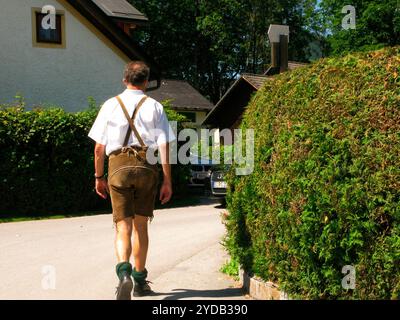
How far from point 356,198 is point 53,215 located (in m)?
11.5

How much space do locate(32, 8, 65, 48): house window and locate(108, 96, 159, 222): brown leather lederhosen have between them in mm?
15962

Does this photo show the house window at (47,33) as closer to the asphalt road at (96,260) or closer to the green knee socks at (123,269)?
the asphalt road at (96,260)

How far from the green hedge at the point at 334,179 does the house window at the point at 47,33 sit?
53.9ft

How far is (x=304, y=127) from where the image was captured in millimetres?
4301

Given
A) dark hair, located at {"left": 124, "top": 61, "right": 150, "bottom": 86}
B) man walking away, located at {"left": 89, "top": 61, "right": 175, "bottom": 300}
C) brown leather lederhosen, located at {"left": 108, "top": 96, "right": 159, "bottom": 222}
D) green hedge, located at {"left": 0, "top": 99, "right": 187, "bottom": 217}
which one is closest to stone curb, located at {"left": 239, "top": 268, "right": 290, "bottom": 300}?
man walking away, located at {"left": 89, "top": 61, "right": 175, "bottom": 300}

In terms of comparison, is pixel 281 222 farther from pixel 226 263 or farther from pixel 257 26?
pixel 257 26

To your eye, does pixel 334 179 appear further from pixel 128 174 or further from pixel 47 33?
pixel 47 33

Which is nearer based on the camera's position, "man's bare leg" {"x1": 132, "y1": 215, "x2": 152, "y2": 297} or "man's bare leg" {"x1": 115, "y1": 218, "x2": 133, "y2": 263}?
"man's bare leg" {"x1": 115, "y1": 218, "x2": 133, "y2": 263}

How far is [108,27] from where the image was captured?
20.2 m

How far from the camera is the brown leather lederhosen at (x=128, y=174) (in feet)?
15.9

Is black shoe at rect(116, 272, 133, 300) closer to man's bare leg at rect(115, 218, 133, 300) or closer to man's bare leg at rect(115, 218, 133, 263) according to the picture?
man's bare leg at rect(115, 218, 133, 300)

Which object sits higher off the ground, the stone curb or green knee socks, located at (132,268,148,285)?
green knee socks, located at (132,268,148,285)

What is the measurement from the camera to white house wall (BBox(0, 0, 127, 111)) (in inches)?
755

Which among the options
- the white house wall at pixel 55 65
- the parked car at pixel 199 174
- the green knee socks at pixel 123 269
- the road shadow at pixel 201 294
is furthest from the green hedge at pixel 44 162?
the green knee socks at pixel 123 269
